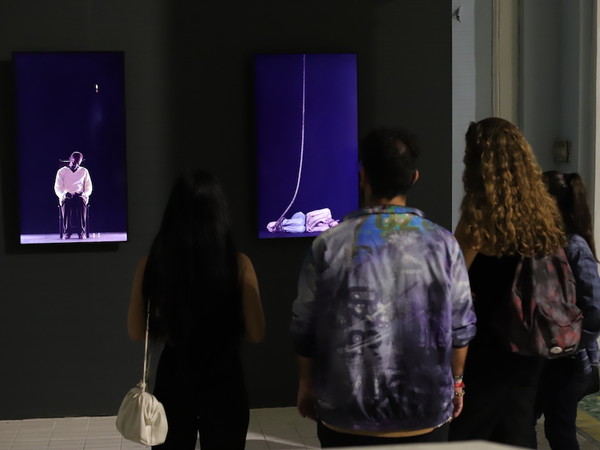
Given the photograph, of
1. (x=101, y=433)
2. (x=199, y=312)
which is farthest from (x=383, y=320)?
(x=101, y=433)

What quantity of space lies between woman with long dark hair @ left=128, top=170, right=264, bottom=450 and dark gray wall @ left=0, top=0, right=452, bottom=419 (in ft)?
8.58

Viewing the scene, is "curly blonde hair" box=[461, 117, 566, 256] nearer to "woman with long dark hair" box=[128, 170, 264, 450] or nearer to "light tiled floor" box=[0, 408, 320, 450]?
"woman with long dark hair" box=[128, 170, 264, 450]

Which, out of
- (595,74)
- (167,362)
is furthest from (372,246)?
(595,74)

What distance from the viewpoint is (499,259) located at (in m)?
3.27

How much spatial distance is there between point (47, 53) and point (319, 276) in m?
3.56

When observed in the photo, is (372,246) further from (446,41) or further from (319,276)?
(446,41)

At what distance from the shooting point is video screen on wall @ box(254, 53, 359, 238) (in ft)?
19.4

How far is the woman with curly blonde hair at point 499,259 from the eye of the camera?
322 cm

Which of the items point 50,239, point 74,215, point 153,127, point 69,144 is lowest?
point 50,239

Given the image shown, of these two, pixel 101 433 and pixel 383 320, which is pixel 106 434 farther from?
pixel 383 320

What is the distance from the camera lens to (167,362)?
3.41m

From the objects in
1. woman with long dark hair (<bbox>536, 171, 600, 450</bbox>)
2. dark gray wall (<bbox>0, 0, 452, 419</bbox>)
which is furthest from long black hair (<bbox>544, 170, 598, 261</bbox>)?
dark gray wall (<bbox>0, 0, 452, 419</bbox>)

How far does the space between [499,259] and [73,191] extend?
10.8 ft

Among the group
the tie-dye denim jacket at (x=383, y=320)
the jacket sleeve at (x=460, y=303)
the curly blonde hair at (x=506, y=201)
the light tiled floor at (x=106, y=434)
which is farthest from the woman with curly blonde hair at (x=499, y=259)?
the light tiled floor at (x=106, y=434)
